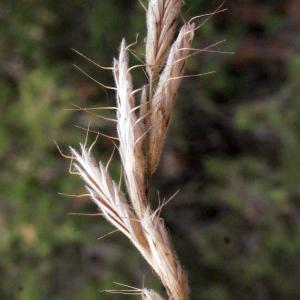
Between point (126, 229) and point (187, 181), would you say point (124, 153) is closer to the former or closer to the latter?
point (126, 229)

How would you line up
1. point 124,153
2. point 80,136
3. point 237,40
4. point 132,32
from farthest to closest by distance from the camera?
1. point 237,40
2. point 132,32
3. point 80,136
4. point 124,153

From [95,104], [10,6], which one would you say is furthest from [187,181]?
[10,6]

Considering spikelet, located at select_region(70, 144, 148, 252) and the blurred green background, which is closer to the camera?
spikelet, located at select_region(70, 144, 148, 252)

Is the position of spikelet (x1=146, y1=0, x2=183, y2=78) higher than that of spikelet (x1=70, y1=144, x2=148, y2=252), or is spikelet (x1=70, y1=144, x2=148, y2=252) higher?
spikelet (x1=146, y1=0, x2=183, y2=78)

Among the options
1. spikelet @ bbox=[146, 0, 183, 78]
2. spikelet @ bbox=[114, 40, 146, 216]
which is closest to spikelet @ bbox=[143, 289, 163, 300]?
spikelet @ bbox=[114, 40, 146, 216]

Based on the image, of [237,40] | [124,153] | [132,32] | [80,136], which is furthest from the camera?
[237,40]

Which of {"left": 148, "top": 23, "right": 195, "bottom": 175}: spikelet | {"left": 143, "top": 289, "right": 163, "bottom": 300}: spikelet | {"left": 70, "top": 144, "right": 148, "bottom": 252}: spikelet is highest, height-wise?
{"left": 148, "top": 23, "right": 195, "bottom": 175}: spikelet

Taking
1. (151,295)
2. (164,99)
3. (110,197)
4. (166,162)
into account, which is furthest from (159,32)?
(166,162)

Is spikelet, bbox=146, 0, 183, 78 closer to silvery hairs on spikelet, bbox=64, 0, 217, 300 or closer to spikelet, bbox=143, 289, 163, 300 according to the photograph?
silvery hairs on spikelet, bbox=64, 0, 217, 300

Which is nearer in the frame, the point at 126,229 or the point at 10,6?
the point at 126,229
